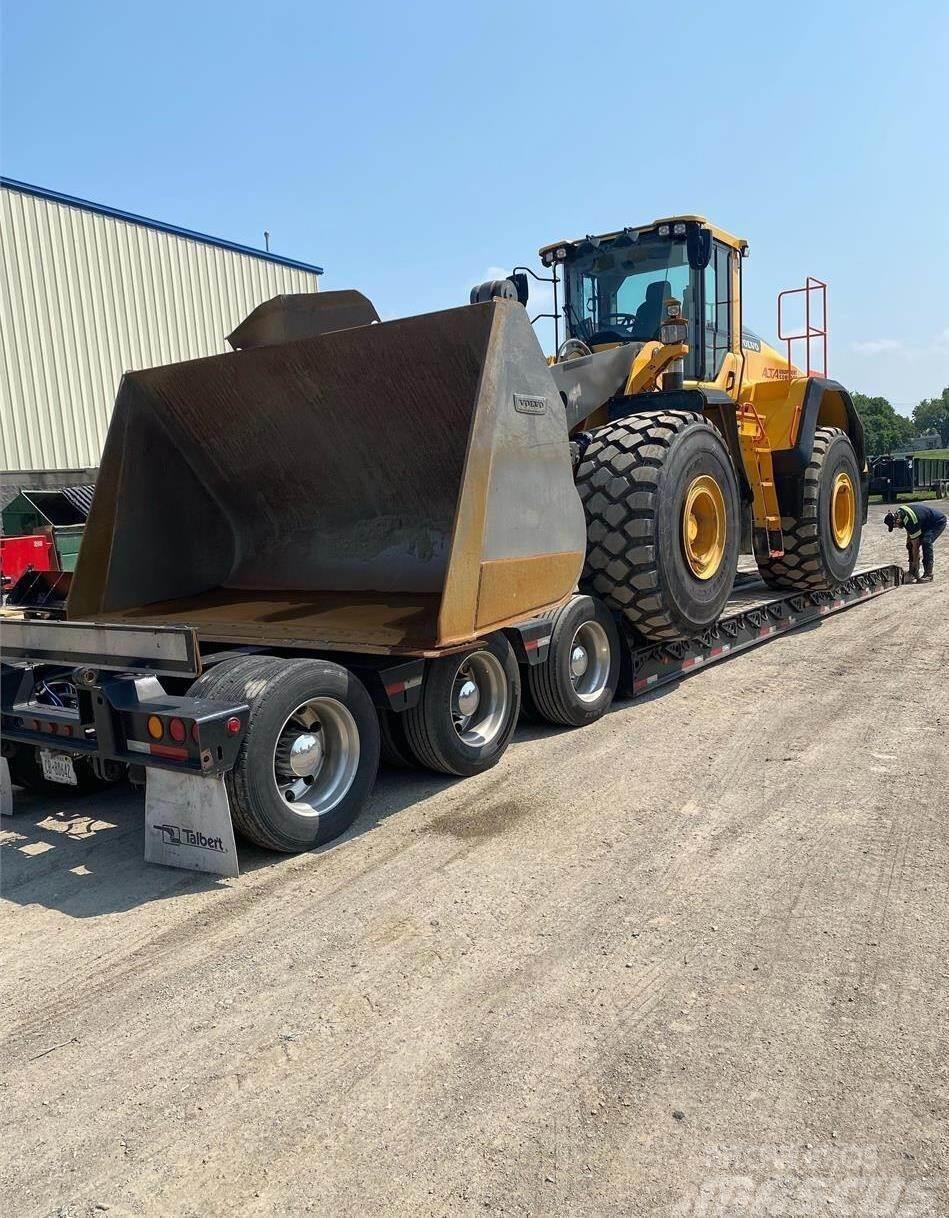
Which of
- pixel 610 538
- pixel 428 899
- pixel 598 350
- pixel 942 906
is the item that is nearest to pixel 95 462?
pixel 598 350

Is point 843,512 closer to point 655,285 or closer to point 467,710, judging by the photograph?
point 655,285

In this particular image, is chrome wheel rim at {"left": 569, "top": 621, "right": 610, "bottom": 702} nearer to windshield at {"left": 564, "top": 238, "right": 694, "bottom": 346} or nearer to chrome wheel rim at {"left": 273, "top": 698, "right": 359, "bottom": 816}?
chrome wheel rim at {"left": 273, "top": 698, "right": 359, "bottom": 816}

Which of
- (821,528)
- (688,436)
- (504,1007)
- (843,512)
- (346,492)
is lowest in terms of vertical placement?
(504,1007)

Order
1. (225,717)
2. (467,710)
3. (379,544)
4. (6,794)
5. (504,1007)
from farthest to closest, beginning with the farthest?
(379,544) → (467,710) → (6,794) → (225,717) → (504,1007)

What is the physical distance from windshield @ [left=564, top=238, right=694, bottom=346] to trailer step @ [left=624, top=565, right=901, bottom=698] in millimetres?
2373

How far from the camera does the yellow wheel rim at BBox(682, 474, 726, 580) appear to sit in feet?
20.8

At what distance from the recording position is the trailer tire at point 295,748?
12.4ft

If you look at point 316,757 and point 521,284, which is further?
point 521,284

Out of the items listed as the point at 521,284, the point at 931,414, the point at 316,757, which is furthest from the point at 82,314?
the point at 931,414

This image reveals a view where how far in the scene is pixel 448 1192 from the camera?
6.91ft

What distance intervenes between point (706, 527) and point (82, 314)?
Result: 37.7 feet

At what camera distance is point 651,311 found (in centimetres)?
755

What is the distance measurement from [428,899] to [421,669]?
128 centimetres

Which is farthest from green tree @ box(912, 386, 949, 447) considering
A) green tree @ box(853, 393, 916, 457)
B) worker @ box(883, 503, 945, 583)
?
worker @ box(883, 503, 945, 583)
